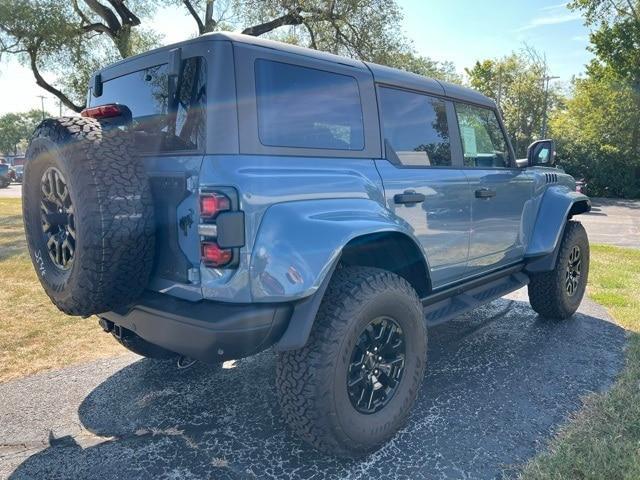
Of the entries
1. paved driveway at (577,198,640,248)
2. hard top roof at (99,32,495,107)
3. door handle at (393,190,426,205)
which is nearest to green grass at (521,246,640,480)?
door handle at (393,190,426,205)

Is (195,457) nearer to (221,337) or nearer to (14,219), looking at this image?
(221,337)

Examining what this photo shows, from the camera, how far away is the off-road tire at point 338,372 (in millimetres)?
2246

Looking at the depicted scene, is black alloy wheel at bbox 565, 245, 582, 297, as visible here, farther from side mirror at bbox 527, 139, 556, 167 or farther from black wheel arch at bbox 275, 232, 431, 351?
black wheel arch at bbox 275, 232, 431, 351

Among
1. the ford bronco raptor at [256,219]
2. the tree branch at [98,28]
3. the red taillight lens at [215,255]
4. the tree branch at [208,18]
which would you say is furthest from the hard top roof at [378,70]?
the tree branch at [98,28]

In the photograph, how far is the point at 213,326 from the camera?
2.07 m

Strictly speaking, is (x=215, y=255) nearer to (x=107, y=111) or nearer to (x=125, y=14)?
(x=107, y=111)

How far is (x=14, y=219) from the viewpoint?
12836 millimetres

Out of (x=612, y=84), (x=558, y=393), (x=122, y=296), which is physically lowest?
(x=558, y=393)

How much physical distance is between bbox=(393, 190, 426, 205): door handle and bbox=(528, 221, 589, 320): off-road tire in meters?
2.15

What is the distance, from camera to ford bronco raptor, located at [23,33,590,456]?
2.10m

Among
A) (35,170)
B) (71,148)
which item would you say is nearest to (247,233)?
(71,148)

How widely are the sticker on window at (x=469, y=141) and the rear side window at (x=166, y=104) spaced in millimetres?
2117

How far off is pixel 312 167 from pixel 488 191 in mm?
1757

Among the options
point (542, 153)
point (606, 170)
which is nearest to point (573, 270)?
point (542, 153)
